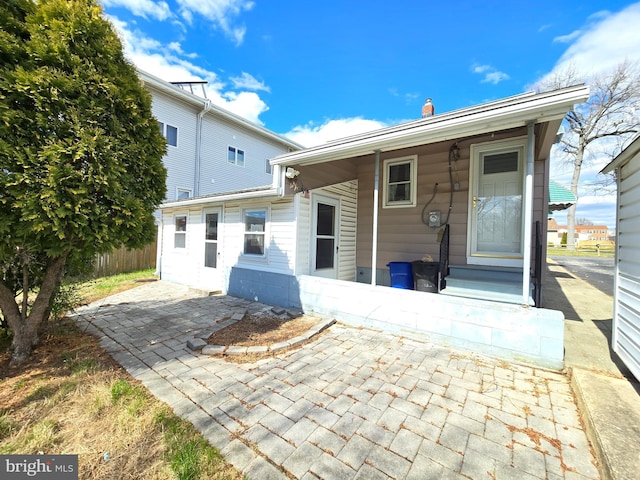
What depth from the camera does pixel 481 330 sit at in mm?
3307

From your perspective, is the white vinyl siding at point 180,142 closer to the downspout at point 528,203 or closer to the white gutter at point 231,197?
the white gutter at point 231,197

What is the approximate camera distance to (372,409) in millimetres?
2277

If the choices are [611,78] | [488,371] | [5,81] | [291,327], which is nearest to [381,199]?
[291,327]

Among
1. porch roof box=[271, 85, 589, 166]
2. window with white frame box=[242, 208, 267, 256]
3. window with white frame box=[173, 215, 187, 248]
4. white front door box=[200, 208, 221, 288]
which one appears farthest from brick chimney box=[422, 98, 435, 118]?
window with white frame box=[173, 215, 187, 248]

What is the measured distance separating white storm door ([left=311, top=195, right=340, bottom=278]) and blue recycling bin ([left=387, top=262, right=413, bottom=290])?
140cm

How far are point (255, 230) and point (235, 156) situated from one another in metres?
10.3

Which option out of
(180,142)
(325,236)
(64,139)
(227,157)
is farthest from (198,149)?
(64,139)

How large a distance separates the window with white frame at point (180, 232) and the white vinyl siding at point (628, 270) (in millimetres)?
8961

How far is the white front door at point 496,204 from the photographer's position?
15.0 ft

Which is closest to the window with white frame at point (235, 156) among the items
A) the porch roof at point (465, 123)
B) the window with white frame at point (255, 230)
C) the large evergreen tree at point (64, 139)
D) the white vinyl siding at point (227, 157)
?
the white vinyl siding at point (227, 157)

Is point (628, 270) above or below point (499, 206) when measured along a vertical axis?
below

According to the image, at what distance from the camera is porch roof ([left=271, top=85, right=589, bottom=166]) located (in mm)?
2676

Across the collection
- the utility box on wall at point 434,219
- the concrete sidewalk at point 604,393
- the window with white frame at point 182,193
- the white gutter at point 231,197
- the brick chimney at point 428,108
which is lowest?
the concrete sidewalk at point 604,393

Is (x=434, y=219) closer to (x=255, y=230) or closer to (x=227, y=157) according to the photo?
(x=255, y=230)
